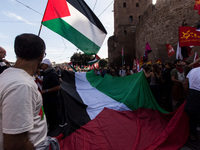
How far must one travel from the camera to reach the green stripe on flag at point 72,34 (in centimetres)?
285

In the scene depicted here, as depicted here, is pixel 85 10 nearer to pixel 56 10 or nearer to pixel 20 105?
pixel 56 10

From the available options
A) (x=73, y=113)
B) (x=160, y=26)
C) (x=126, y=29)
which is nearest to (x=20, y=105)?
(x=73, y=113)

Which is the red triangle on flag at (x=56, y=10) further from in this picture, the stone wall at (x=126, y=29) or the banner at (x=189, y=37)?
the stone wall at (x=126, y=29)

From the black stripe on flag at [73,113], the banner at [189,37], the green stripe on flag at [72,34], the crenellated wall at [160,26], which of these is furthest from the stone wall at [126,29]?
the black stripe on flag at [73,113]

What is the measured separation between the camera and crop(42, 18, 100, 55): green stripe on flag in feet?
9.34

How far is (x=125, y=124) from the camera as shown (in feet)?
9.26

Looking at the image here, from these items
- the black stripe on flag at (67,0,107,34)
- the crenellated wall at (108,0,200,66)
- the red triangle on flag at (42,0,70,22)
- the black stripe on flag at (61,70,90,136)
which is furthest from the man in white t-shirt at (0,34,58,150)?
the crenellated wall at (108,0,200,66)

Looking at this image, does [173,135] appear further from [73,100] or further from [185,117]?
[73,100]

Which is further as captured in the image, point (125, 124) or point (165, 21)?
point (165, 21)

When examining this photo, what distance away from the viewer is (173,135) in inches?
91.4

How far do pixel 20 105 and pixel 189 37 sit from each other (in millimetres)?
4622

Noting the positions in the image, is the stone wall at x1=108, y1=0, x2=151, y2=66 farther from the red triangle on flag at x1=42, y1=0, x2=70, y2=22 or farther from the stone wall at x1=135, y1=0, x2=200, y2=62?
the red triangle on flag at x1=42, y1=0, x2=70, y2=22

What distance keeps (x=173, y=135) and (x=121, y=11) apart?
82.3ft

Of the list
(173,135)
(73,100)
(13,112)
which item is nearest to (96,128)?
(73,100)
